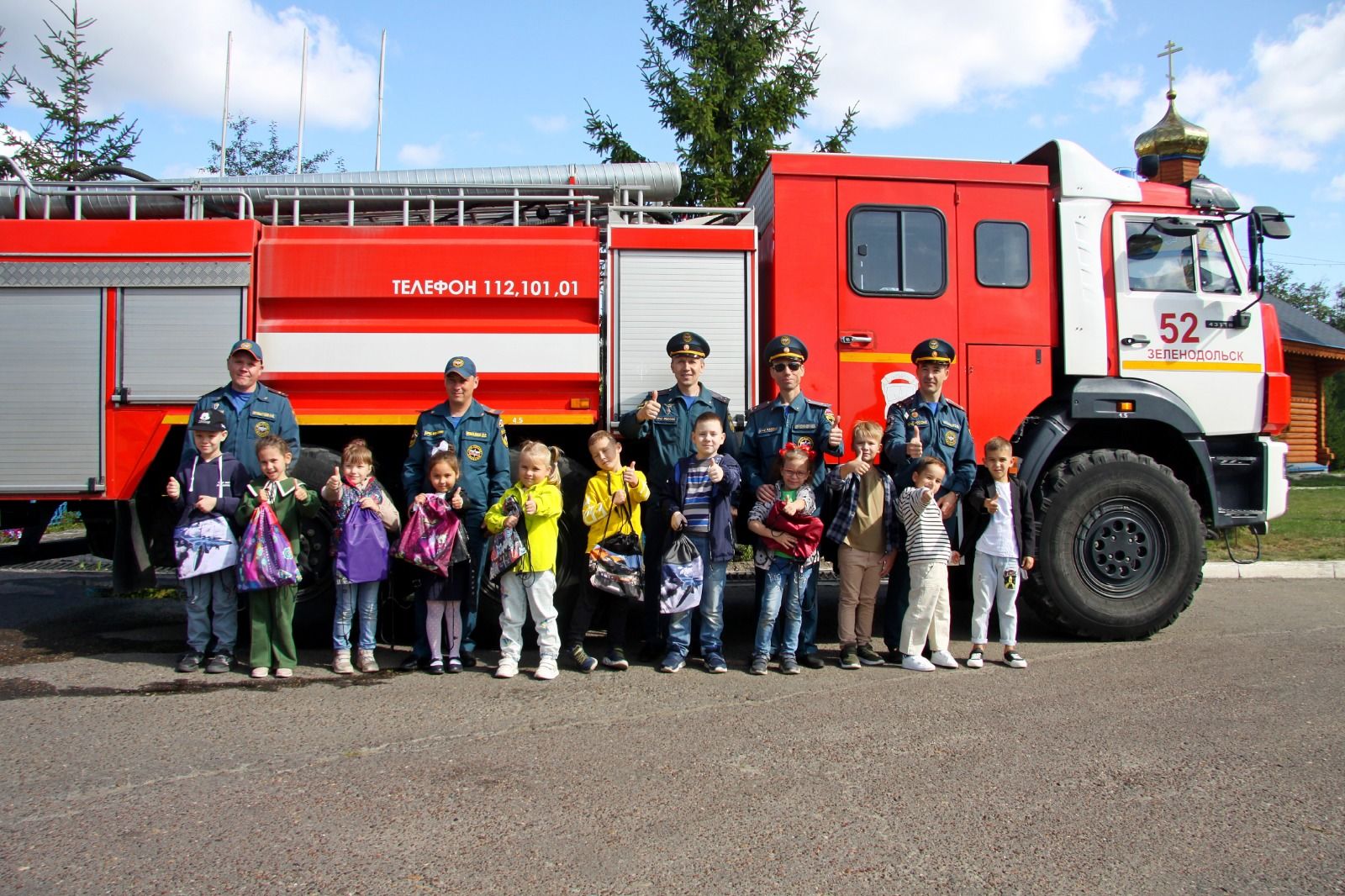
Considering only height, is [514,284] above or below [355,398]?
above

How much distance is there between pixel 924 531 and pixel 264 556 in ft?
12.6

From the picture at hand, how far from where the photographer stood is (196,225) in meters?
6.10

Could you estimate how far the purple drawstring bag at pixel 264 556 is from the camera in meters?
5.37

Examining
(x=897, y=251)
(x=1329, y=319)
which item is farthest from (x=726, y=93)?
(x=1329, y=319)

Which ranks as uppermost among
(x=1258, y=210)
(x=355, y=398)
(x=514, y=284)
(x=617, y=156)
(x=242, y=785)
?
(x=617, y=156)

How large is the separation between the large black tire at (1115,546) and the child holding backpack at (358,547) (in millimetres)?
4195

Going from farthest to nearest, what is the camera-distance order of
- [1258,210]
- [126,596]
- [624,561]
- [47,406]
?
[126,596] < [1258,210] < [47,406] < [624,561]

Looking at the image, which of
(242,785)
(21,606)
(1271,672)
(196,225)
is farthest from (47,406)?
(1271,672)

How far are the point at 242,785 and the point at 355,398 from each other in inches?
118

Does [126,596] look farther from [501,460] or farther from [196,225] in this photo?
[501,460]

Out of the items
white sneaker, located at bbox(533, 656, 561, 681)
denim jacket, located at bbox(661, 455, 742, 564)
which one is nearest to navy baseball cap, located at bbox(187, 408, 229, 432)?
white sneaker, located at bbox(533, 656, 561, 681)

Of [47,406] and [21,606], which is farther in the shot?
[21,606]

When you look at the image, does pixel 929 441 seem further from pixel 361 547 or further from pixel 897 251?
pixel 361 547

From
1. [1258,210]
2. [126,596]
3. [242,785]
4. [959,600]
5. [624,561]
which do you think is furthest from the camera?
[126,596]
